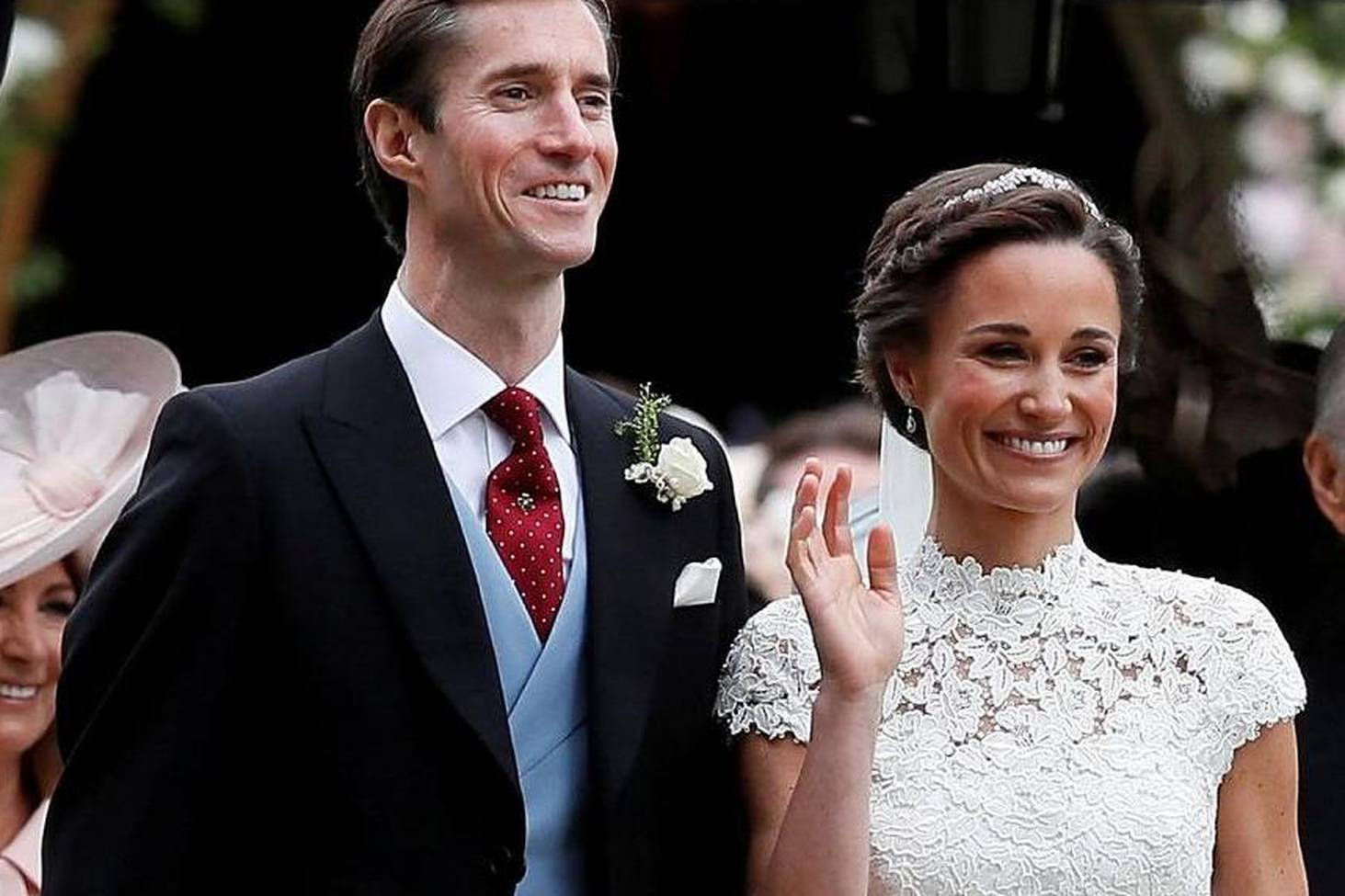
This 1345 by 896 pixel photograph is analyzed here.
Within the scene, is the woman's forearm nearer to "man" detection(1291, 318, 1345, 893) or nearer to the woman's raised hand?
the woman's raised hand

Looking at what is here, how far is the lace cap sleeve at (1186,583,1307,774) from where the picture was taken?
3.78 m

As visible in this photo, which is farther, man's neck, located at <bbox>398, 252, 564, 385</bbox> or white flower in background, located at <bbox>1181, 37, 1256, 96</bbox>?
white flower in background, located at <bbox>1181, 37, 1256, 96</bbox>

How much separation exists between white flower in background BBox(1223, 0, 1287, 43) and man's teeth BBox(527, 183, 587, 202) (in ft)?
13.5

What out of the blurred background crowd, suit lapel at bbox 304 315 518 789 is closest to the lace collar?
suit lapel at bbox 304 315 518 789

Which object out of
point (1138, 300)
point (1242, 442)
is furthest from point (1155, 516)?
point (1138, 300)

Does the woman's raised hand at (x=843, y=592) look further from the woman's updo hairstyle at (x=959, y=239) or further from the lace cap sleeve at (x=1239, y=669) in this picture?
the lace cap sleeve at (x=1239, y=669)

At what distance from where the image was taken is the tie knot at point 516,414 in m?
3.71

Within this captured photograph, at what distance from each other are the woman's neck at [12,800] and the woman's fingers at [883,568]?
5.21 feet

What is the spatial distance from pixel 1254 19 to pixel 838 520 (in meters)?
4.34

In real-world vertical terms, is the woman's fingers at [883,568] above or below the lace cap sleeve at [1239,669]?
above

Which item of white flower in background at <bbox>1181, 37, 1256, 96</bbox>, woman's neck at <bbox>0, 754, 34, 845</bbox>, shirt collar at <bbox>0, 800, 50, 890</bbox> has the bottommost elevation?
shirt collar at <bbox>0, 800, 50, 890</bbox>

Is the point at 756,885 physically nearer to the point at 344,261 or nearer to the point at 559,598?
the point at 559,598

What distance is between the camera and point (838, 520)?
3713 mm

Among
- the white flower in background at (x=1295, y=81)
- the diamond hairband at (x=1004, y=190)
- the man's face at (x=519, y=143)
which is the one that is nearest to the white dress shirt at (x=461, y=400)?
the man's face at (x=519, y=143)
